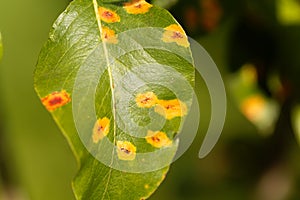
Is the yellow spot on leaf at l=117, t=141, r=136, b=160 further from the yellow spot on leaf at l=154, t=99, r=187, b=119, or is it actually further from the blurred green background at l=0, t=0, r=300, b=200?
the blurred green background at l=0, t=0, r=300, b=200

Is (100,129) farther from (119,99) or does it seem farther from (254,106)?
(254,106)

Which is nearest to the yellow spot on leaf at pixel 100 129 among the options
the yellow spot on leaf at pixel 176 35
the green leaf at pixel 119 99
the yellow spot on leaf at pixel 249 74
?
the green leaf at pixel 119 99

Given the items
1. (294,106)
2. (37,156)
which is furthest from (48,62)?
(37,156)

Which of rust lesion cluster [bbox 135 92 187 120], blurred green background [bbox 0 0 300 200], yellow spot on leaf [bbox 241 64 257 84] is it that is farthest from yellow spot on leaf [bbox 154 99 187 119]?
yellow spot on leaf [bbox 241 64 257 84]

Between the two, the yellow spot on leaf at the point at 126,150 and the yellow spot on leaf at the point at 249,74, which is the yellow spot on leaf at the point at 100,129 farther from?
the yellow spot on leaf at the point at 249,74

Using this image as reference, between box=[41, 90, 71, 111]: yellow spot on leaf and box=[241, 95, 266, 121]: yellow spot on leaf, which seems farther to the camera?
box=[241, 95, 266, 121]: yellow spot on leaf

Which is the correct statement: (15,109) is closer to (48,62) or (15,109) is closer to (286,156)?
(286,156)

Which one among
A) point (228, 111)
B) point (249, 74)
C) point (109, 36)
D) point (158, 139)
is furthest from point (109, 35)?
point (228, 111)
